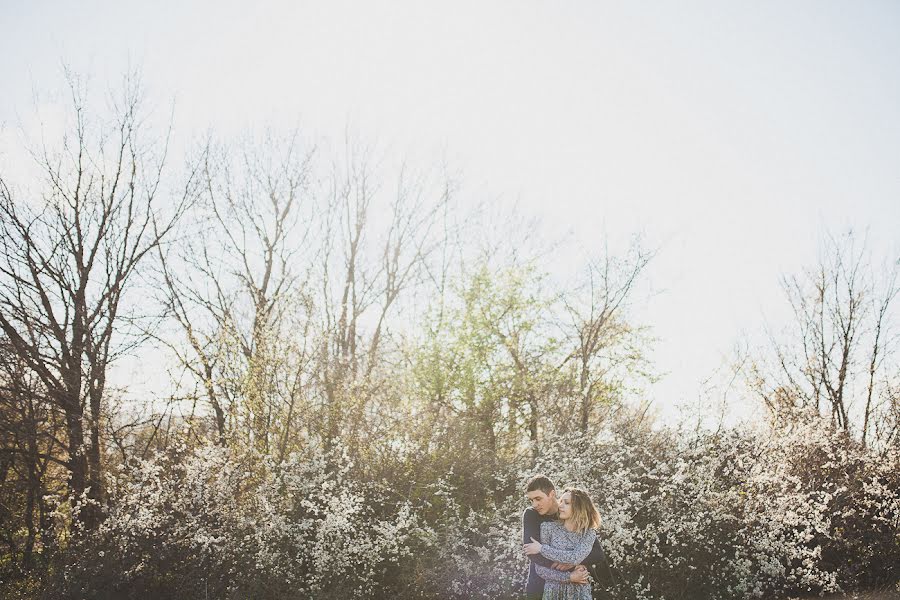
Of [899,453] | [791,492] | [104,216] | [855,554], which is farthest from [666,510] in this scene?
[104,216]

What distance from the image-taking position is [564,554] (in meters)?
4.57

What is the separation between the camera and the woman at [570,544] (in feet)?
15.0

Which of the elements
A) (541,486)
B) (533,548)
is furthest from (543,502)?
(533,548)

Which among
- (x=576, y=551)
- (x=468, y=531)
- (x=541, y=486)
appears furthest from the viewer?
(x=468, y=531)

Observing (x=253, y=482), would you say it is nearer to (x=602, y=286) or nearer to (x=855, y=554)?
(x=855, y=554)

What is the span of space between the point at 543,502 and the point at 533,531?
0.25 m

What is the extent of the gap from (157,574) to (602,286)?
34.6 ft

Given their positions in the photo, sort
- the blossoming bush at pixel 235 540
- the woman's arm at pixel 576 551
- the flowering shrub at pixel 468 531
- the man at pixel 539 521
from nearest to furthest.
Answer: the woman's arm at pixel 576 551, the man at pixel 539 521, the blossoming bush at pixel 235 540, the flowering shrub at pixel 468 531

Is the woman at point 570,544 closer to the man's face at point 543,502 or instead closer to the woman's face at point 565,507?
the woman's face at point 565,507

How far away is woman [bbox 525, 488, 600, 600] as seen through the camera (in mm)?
4559

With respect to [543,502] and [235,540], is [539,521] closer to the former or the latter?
[543,502]

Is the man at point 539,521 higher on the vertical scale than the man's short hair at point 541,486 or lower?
lower

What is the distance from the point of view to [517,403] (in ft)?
39.6

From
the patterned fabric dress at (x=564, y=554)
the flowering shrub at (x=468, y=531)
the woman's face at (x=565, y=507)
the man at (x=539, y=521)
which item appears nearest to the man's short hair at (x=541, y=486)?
the man at (x=539, y=521)
